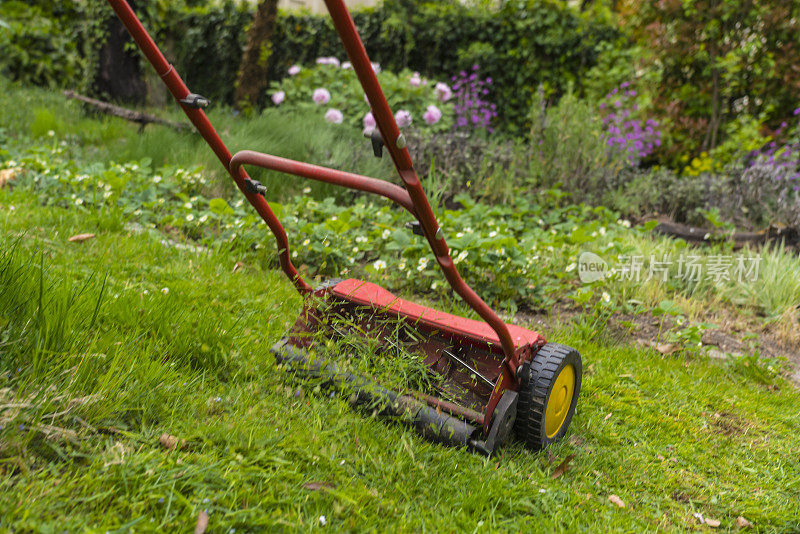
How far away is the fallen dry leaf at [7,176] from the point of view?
402 cm

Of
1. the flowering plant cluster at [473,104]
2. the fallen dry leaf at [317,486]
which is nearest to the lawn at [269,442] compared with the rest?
the fallen dry leaf at [317,486]

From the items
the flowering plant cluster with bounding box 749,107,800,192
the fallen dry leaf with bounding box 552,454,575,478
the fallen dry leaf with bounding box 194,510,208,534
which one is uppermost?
the flowering plant cluster with bounding box 749,107,800,192

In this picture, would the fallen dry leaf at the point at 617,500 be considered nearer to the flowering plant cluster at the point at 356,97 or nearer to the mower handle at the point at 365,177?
the mower handle at the point at 365,177

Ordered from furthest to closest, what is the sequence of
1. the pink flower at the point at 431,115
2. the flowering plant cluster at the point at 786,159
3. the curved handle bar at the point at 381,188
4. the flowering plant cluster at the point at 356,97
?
the flowering plant cluster at the point at 356,97, the pink flower at the point at 431,115, the flowering plant cluster at the point at 786,159, the curved handle bar at the point at 381,188

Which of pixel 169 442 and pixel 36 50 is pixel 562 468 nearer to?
pixel 169 442

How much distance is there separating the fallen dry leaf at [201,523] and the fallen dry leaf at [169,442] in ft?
0.87

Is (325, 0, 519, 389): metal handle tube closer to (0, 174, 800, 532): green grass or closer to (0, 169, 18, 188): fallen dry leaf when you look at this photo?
(0, 174, 800, 532): green grass

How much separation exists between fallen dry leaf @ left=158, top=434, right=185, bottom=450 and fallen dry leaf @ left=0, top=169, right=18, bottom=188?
10.5 ft

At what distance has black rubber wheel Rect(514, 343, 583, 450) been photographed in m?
1.92

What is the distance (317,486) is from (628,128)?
19.5 feet

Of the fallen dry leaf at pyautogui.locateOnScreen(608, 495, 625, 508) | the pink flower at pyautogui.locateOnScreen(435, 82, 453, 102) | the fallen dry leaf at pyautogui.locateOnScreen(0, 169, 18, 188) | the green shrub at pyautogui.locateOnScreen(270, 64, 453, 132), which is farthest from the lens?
the pink flower at pyautogui.locateOnScreen(435, 82, 453, 102)

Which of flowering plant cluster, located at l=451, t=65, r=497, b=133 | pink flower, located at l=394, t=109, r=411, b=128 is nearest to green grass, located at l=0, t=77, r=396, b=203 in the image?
pink flower, located at l=394, t=109, r=411, b=128

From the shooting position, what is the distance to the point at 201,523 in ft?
4.44
